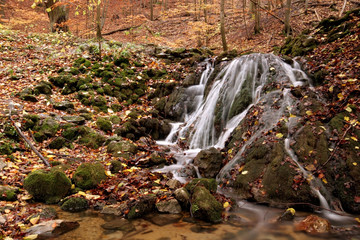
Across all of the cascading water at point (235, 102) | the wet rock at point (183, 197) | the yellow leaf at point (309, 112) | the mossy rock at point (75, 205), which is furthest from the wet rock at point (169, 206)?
the yellow leaf at point (309, 112)

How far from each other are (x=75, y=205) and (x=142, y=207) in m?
1.26

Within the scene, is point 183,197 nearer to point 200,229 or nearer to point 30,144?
point 200,229

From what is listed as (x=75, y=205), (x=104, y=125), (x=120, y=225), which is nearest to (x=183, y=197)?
(x=120, y=225)

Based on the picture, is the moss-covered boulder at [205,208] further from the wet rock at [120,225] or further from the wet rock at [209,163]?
the wet rock at [209,163]

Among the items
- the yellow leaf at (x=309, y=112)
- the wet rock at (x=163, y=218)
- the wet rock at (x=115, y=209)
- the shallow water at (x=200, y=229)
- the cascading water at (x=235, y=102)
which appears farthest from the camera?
the cascading water at (x=235, y=102)

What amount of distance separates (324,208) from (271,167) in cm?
114

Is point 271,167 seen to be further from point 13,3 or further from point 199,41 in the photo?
point 13,3

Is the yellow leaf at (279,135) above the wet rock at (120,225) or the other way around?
above

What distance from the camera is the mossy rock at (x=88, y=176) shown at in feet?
15.5

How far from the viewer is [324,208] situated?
3.87m

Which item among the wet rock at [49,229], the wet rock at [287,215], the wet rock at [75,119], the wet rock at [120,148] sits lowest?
the wet rock at [287,215]

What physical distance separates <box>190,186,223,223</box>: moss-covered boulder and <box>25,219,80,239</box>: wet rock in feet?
6.35

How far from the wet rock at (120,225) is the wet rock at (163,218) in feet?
1.12

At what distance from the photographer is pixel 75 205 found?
4105mm
